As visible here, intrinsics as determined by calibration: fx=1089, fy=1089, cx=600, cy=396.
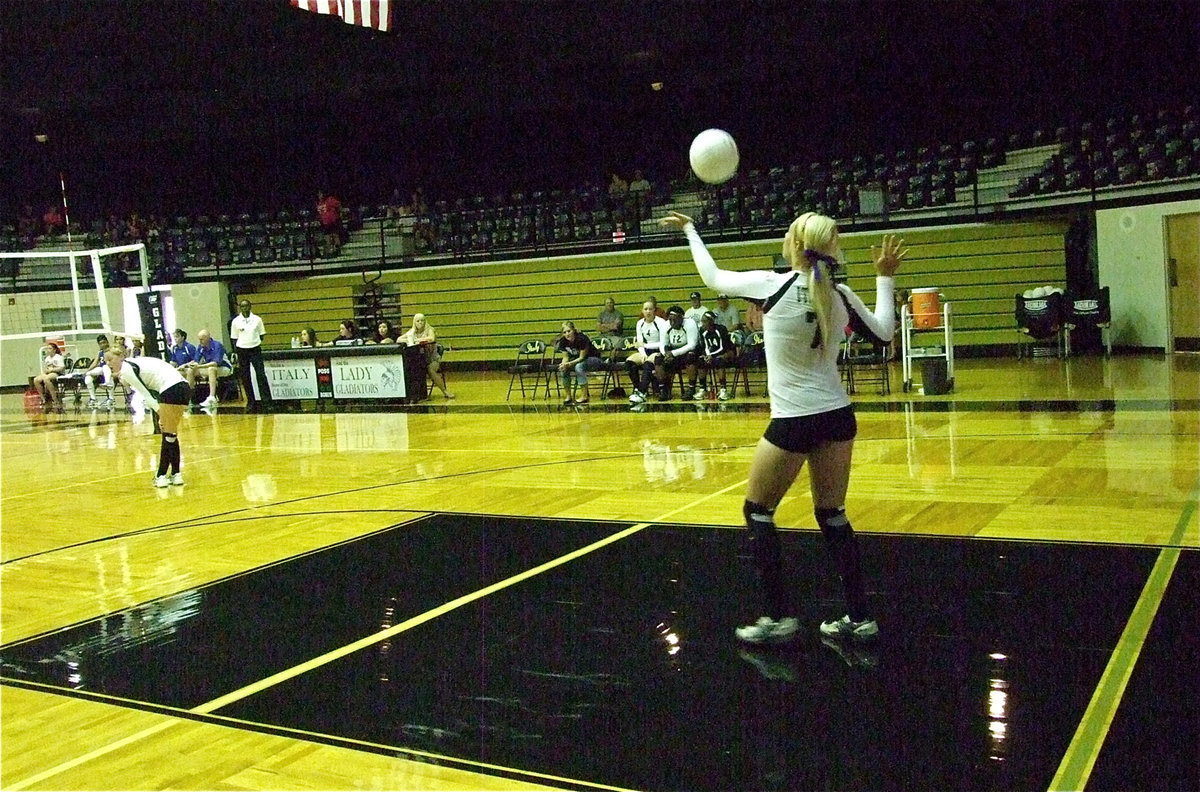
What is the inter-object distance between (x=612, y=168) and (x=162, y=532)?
1767 centimetres

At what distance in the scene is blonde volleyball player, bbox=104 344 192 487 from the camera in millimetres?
9398

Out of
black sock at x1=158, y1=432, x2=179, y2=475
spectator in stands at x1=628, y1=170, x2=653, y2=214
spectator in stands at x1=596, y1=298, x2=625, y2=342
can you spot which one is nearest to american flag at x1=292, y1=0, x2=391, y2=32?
black sock at x1=158, y1=432, x2=179, y2=475

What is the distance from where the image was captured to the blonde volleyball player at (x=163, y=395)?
370 inches

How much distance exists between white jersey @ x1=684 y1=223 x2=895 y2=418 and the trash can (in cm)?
938

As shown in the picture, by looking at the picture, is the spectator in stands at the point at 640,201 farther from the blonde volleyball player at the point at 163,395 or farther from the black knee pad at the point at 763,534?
the black knee pad at the point at 763,534

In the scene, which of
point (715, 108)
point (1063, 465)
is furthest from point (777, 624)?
point (715, 108)

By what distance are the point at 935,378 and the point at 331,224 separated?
52.3ft

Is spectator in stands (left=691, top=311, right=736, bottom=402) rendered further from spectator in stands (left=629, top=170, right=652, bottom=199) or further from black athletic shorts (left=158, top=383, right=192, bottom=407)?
spectator in stands (left=629, top=170, right=652, bottom=199)

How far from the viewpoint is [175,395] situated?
9438 mm

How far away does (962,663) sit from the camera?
3.91m

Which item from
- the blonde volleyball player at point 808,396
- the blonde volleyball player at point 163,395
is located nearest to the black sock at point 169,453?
the blonde volleyball player at point 163,395

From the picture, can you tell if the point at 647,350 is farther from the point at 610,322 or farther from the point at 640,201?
the point at 640,201

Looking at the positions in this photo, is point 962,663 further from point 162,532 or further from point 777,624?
point 162,532

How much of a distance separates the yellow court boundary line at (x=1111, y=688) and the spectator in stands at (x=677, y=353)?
9368mm
